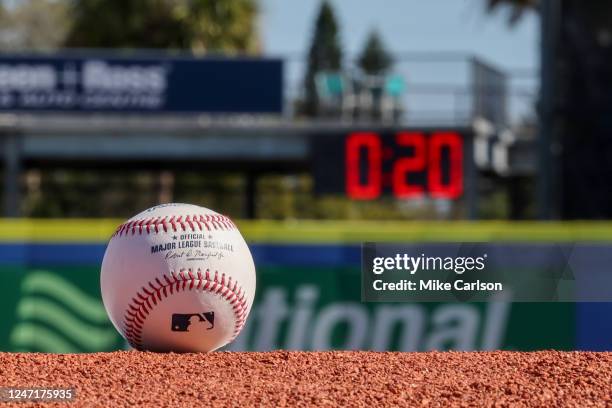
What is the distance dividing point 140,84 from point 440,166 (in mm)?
5362

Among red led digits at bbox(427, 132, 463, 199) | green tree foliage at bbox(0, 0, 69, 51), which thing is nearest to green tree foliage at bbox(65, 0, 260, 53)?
red led digits at bbox(427, 132, 463, 199)

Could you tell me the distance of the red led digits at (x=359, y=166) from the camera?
17031 mm

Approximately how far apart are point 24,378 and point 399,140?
12146 millimetres

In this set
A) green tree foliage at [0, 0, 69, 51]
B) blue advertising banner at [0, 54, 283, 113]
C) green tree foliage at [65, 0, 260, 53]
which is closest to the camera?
blue advertising banner at [0, 54, 283, 113]

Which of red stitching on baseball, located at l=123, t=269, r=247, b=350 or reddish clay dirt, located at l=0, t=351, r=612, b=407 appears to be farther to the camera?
red stitching on baseball, located at l=123, t=269, r=247, b=350

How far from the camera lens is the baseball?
6.07 m

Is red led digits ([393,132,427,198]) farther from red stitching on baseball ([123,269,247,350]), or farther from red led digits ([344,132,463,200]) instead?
red stitching on baseball ([123,269,247,350])

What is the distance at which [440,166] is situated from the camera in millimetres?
17266

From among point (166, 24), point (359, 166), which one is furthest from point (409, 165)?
point (166, 24)

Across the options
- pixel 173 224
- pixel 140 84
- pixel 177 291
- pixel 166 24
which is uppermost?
pixel 166 24

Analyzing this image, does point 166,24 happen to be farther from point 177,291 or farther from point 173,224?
point 177,291

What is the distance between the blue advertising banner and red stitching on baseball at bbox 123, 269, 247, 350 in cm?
1290

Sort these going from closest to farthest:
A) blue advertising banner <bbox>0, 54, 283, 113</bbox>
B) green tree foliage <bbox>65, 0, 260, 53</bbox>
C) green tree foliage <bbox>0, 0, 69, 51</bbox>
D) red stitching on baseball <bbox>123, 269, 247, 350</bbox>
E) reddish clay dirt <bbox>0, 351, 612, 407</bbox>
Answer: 1. reddish clay dirt <bbox>0, 351, 612, 407</bbox>
2. red stitching on baseball <bbox>123, 269, 247, 350</bbox>
3. blue advertising banner <bbox>0, 54, 283, 113</bbox>
4. green tree foliage <bbox>65, 0, 260, 53</bbox>
5. green tree foliage <bbox>0, 0, 69, 51</bbox>
